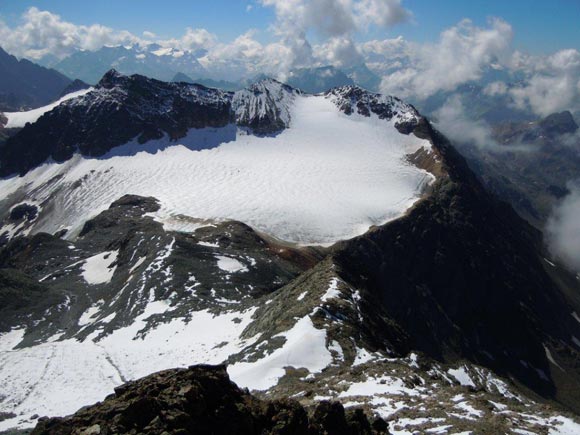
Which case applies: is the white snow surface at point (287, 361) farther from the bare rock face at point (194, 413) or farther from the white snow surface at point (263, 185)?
the white snow surface at point (263, 185)

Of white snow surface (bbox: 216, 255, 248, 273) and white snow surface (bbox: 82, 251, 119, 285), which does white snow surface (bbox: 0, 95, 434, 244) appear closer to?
white snow surface (bbox: 82, 251, 119, 285)

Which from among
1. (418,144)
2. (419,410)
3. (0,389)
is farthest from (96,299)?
(418,144)

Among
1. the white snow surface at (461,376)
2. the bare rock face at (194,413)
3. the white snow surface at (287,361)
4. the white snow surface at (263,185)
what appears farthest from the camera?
the white snow surface at (263,185)

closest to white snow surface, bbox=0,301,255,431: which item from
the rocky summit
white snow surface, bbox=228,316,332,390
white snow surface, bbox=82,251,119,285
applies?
the rocky summit

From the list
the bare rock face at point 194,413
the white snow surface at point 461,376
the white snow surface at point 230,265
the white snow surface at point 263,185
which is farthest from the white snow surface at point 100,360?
the white snow surface at point 263,185

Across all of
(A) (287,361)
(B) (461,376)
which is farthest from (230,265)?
(A) (287,361)

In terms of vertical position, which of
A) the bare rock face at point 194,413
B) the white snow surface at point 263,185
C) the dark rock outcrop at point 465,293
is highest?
the white snow surface at point 263,185

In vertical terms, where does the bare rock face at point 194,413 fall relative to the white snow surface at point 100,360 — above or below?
above

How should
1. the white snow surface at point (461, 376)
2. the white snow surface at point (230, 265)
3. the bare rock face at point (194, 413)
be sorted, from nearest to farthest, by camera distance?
the bare rock face at point (194, 413)
the white snow surface at point (461, 376)
the white snow surface at point (230, 265)

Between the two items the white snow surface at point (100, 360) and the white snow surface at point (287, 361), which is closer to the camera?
the white snow surface at point (287, 361)
